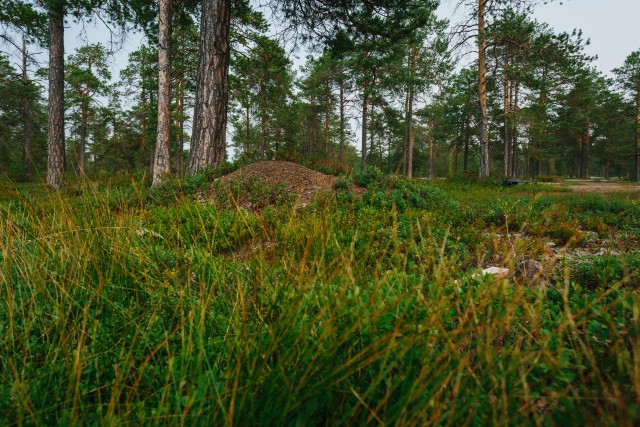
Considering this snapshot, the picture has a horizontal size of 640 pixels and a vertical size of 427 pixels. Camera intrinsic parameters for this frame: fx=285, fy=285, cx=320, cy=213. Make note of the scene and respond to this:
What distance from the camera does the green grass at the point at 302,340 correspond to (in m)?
0.92

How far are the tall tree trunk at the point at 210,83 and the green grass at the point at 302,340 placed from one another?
4.96 metres

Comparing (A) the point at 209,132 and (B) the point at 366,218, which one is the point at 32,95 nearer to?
(A) the point at 209,132

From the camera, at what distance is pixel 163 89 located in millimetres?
8289

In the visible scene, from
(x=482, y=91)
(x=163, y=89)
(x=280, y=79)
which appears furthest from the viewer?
(x=280, y=79)

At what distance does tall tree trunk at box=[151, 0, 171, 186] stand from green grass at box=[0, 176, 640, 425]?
256 inches

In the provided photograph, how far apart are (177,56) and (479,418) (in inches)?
682

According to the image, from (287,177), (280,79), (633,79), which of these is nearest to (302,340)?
(287,177)

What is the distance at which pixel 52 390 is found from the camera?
1.10 meters

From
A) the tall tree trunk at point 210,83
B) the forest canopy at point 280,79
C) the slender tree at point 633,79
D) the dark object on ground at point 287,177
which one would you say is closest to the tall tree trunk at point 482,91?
the forest canopy at point 280,79

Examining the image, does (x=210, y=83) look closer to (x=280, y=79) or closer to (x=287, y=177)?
(x=287, y=177)

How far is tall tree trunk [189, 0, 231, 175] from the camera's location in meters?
6.94

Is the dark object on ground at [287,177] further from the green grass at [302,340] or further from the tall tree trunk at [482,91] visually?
the tall tree trunk at [482,91]

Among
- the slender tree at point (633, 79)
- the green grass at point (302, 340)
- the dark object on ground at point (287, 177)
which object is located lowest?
the green grass at point (302, 340)

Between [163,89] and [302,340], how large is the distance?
936cm
